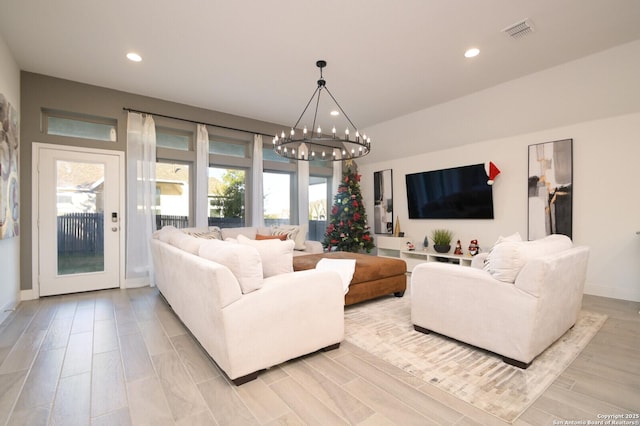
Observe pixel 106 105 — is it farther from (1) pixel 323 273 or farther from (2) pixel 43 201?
(1) pixel 323 273

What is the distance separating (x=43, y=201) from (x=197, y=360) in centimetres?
360

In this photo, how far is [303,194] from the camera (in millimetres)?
6523

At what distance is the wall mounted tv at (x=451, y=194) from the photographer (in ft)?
16.4

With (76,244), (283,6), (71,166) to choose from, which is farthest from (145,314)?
(283,6)

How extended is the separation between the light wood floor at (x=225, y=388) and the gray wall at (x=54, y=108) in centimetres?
181

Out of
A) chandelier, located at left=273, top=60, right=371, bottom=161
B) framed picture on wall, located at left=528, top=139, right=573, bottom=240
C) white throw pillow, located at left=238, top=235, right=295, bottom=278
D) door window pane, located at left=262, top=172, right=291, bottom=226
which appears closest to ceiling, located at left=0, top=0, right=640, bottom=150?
chandelier, located at left=273, top=60, right=371, bottom=161

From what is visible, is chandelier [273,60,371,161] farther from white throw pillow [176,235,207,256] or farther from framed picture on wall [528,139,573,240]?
framed picture on wall [528,139,573,240]

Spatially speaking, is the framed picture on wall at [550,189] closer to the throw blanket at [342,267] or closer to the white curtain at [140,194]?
the throw blanket at [342,267]

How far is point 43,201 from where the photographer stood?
13.4ft

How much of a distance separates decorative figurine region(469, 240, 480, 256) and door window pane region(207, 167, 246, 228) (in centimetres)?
418

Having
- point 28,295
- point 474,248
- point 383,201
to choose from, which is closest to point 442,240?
point 474,248

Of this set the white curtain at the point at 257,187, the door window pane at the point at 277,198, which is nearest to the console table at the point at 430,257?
the door window pane at the point at 277,198

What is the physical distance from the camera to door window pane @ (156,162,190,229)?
506 centimetres

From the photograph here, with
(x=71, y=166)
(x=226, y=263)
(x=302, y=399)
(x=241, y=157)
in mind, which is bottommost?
Result: (x=302, y=399)
